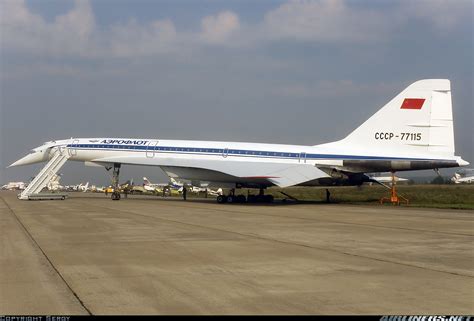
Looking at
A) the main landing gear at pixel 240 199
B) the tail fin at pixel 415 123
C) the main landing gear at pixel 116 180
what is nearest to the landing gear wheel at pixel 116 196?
the main landing gear at pixel 116 180

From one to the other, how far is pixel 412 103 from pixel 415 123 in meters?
1.19

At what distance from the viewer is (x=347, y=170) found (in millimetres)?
32156

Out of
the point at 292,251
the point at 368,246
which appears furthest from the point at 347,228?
the point at 292,251

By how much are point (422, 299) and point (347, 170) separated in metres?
25.6

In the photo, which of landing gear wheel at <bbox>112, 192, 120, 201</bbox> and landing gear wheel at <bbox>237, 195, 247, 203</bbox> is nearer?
landing gear wheel at <bbox>237, 195, 247, 203</bbox>

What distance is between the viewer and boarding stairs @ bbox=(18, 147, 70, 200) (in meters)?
38.9

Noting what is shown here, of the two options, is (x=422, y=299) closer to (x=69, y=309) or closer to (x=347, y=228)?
(x=69, y=309)

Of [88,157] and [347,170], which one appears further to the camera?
[88,157]

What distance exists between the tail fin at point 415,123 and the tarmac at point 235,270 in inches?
589

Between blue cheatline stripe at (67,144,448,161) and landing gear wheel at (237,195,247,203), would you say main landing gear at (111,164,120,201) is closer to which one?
blue cheatline stripe at (67,144,448,161)

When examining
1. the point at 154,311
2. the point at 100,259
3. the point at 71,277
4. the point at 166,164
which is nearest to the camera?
the point at 154,311

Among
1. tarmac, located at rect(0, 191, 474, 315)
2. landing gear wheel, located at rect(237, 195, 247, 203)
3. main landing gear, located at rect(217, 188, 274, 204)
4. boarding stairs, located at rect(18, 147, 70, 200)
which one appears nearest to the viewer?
tarmac, located at rect(0, 191, 474, 315)

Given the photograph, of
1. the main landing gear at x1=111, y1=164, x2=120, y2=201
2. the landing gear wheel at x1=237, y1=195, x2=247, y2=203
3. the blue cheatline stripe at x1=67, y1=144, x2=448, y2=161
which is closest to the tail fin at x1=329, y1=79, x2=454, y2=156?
the blue cheatline stripe at x1=67, y1=144, x2=448, y2=161

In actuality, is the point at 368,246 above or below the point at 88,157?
below
